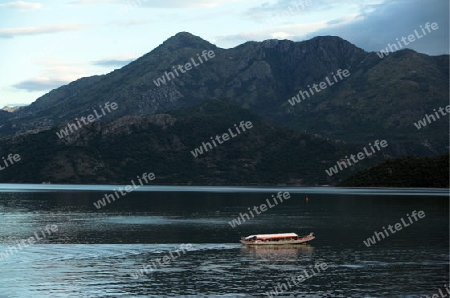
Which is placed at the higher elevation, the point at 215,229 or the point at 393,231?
the point at 215,229

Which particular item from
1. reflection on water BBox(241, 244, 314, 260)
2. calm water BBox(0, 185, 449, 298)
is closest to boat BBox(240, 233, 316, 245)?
reflection on water BBox(241, 244, 314, 260)

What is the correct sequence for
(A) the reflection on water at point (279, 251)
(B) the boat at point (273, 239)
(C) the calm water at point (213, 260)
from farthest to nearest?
(B) the boat at point (273, 239) < (A) the reflection on water at point (279, 251) < (C) the calm water at point (213, 260)

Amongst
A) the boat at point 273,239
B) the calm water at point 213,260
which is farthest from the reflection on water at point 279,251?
the boat at point 273,239

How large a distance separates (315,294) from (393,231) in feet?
251

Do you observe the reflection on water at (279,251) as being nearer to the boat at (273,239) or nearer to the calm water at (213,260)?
the calm water at (213,260)

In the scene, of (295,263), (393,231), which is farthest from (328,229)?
(295,263)

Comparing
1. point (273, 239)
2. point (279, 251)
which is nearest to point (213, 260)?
point (279, 251)

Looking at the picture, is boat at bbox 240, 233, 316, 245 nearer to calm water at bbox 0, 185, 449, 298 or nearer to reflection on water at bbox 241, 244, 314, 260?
reflection on water at bbox 241, 244, 314, 260

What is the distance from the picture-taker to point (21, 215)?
187250 millimetres

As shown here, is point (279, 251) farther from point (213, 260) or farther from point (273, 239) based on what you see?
point (213, 260)

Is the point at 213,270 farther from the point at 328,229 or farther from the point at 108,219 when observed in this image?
the point at 108,219

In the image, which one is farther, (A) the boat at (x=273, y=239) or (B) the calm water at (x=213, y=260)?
(A) the boat at (x=273, y=239)

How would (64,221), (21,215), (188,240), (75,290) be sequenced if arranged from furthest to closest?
(21,215) → (64,221) → (188,240) → (75,290)

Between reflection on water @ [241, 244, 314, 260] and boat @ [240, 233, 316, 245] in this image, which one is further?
boat @ [240, 233, 316, 245]
